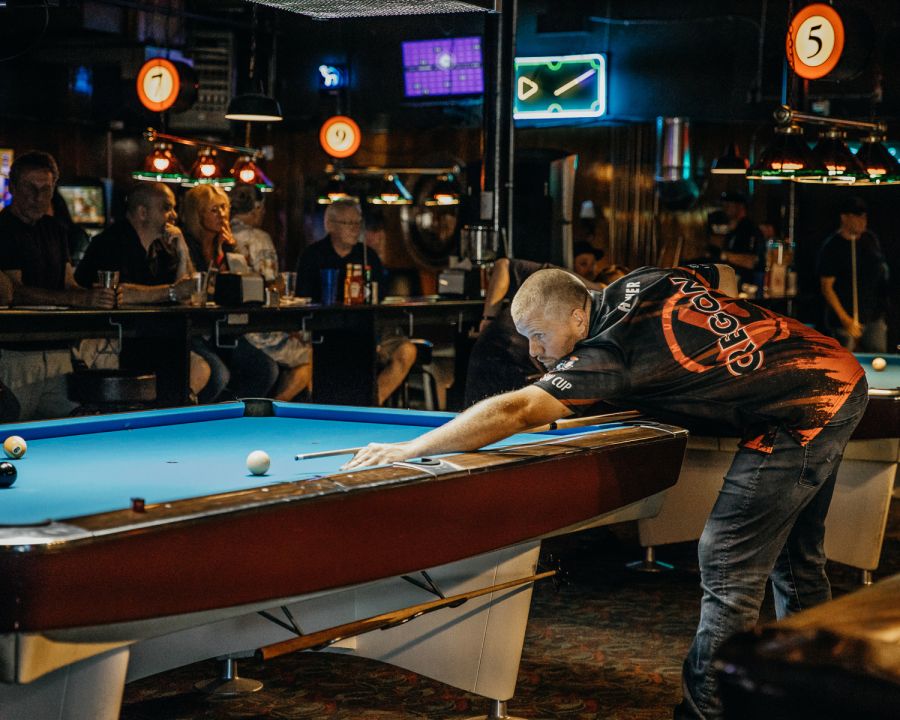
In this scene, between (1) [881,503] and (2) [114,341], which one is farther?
(2) [114,341]

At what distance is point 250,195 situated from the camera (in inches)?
374

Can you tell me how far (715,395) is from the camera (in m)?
3.15

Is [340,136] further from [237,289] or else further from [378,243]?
[237,289]

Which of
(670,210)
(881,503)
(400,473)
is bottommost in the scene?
(881,503)

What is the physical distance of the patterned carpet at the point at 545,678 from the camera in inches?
144

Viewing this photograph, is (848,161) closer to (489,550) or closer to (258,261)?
(258,261)

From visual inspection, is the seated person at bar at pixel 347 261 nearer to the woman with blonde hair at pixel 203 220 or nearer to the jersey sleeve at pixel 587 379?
the woman with blonde hair at pixel 203 220

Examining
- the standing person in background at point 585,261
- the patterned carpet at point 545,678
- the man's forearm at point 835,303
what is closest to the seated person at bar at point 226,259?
the standing person in background at point 585,261

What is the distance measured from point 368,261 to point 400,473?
555 cm

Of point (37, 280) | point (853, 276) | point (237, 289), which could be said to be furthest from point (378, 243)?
point (37, 280)

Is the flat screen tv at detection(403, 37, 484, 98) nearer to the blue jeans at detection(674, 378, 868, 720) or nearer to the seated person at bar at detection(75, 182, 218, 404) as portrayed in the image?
the seated person at bar at detection(75, 182, 218, 404)

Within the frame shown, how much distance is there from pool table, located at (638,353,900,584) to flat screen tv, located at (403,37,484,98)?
22.3 ft

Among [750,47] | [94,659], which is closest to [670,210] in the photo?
[750,47]

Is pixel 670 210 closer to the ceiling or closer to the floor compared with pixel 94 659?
closer to the ceiling
